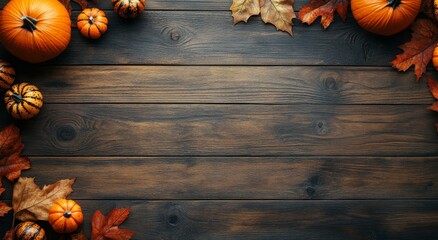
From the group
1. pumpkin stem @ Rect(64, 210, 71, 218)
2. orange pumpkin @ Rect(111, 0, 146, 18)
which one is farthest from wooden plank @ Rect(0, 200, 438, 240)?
orange pumpkin @ Rect(111, 0, 146, 18)

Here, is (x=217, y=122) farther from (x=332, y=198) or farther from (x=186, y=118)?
(x=332, y=198)

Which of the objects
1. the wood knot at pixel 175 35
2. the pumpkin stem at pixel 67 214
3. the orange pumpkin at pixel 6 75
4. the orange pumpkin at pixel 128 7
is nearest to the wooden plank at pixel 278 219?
the pumpkin stem at pixel 67 214

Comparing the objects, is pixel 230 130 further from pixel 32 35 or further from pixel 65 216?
pixel 32 35

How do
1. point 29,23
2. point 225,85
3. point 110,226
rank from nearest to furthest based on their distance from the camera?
point 29,23, point 110,226, point 225,85

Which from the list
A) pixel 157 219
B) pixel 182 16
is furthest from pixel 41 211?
pixel 182 16

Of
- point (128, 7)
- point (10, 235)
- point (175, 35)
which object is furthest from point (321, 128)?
point (10, 235)

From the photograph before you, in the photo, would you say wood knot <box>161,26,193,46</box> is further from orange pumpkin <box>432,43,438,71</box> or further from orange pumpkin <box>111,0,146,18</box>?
orange pumpkin <box>432,43,438,71</box>

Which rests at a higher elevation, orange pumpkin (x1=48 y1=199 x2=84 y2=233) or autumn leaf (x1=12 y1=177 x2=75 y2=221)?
autumn leaf (x1=12 y1=177 x2=75 y2=221)
